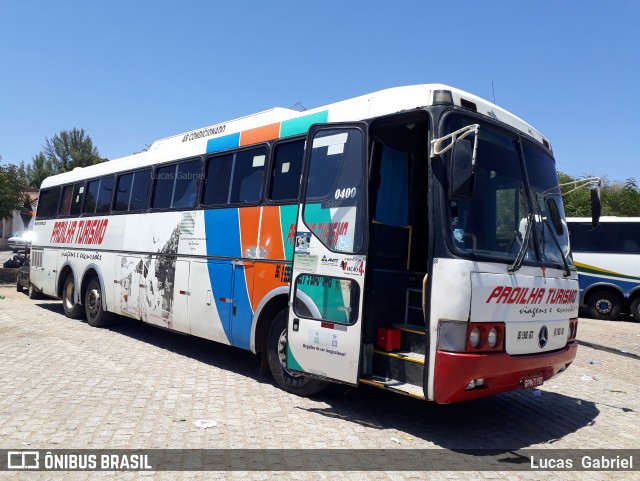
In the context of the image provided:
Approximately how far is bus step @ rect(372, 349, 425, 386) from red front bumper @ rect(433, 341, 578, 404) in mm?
315

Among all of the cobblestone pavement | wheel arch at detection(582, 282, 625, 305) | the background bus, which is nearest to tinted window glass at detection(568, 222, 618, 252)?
the background bus

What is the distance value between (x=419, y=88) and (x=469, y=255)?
1.73 metres

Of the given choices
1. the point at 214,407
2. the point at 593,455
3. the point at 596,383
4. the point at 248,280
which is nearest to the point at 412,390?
the point at 593,455

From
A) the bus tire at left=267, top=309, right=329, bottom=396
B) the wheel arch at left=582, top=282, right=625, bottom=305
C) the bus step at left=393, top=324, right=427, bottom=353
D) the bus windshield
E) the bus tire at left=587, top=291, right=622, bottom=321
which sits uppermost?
the bus windshield

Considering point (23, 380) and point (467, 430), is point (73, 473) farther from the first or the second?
point (467, 430)

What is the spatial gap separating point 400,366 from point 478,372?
791 millimetres

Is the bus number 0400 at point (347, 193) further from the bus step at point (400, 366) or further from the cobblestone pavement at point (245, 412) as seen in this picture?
the cobblestone pavement at point (245, 412)

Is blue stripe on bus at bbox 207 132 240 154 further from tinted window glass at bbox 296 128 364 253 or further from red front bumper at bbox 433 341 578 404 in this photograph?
red front bumper at bbox 433 341 578 404

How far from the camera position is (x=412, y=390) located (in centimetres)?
523

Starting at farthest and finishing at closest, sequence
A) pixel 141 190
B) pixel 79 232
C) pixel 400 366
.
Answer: pixel 79 232 < pixel 141 190 < pixel 400 366

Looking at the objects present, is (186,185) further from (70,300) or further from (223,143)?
(70,300)

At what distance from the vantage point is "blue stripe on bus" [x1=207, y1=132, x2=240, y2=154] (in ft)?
26.6

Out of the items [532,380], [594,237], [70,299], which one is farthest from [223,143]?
[594,237]

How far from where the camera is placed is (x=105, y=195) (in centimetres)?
1161
